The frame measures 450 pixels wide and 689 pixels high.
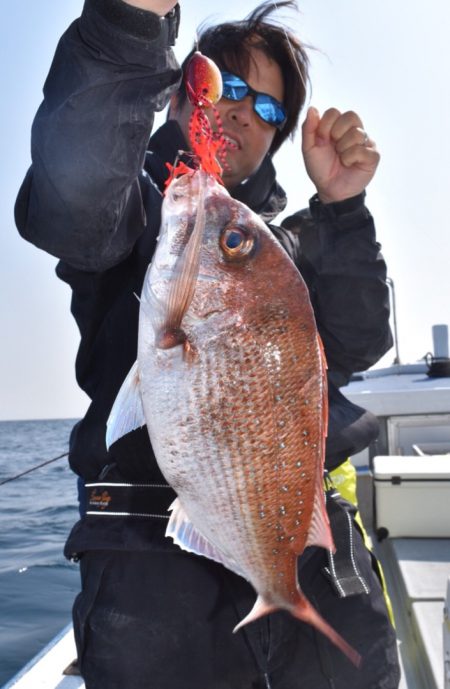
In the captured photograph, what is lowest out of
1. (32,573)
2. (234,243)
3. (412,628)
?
(32,573)

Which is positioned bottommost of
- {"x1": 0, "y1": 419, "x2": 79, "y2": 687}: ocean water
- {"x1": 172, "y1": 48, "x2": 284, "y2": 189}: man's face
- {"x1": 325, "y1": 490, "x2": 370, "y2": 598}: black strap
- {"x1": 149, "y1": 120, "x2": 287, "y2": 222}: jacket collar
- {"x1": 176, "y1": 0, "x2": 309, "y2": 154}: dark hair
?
{"x1": 0, "y1": 419, "x2": 79, "y2": 687}: ocean water

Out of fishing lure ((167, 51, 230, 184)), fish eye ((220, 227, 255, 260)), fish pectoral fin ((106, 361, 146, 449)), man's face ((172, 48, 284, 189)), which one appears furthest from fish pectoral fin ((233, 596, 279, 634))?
man's face ((172, 48, 284, 189))

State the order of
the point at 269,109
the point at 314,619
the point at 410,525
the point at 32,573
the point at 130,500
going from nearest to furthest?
the point at 314,619 → the point at 130,500 → the point at 269,109 → the point at 410,525 → the point at 32,573

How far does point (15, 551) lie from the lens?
828 centimetres

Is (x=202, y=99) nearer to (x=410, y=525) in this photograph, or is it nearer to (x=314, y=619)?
(x=314, y=619)

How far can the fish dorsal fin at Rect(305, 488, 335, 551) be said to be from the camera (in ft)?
5.02

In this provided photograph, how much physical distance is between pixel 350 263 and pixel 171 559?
1.14 meters

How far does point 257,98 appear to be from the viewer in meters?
2.50

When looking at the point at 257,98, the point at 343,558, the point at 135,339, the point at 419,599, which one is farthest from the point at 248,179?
the point at 419,599

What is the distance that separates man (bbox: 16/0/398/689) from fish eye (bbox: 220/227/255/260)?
0.28 meters

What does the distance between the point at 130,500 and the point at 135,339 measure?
0.50 m

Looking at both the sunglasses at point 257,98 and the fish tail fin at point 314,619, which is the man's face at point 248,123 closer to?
the sunglasses at point 257,98

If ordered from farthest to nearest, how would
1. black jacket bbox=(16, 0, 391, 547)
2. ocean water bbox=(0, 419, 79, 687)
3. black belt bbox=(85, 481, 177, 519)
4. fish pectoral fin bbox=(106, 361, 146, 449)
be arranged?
ocean water bbox=(0, 419, 79, 687) → black belt bbox=(85, 481, 177, 519) → fish pectoral fin bbox=(106, 361, 146, 449) → black jacket bbox=(16, 0, 391, 547)

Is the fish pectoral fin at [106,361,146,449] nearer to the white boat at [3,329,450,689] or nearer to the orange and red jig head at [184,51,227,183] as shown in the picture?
the orange and red jig head at [184,51,227,183]
